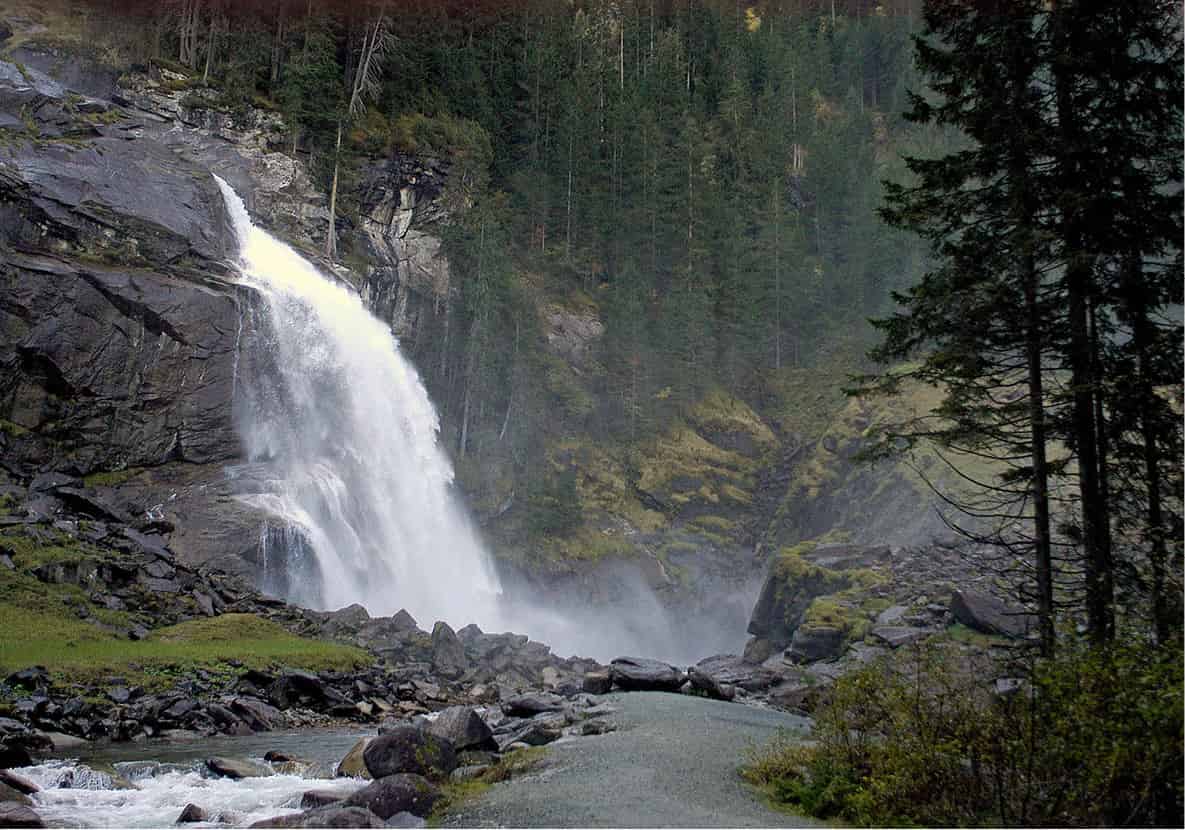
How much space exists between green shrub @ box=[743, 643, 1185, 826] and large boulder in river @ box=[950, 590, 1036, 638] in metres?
13.0

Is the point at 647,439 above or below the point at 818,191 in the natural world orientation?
below

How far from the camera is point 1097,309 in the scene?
12172mm

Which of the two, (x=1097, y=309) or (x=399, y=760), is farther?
(x=1097, y=309)

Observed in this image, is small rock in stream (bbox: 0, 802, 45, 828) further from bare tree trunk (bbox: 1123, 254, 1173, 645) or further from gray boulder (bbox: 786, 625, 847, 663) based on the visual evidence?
gray boulder (bbox: 786, 625, 847, 663)

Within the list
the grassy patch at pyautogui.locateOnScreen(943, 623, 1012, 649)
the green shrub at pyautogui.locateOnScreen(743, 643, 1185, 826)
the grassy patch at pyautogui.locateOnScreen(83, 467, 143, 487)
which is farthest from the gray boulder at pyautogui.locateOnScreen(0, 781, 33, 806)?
the grassy patch at pyautogui.locateOnScreen(83, 467, 143, 487)

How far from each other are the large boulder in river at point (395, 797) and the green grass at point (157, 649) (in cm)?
1107

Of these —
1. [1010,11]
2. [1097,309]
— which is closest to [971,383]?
[1097,309]

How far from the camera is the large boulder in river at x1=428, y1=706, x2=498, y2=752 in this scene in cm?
1194

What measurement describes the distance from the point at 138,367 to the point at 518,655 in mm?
18242

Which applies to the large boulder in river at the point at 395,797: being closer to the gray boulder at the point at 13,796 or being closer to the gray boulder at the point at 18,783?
the gray boulder at the point at 13,796

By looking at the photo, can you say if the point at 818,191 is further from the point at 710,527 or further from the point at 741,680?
the point at 741,680

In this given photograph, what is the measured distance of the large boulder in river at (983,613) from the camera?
20.8 metres

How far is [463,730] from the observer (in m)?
12.0

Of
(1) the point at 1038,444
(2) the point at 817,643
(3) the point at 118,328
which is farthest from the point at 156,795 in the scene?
(3) the point at 118,328
